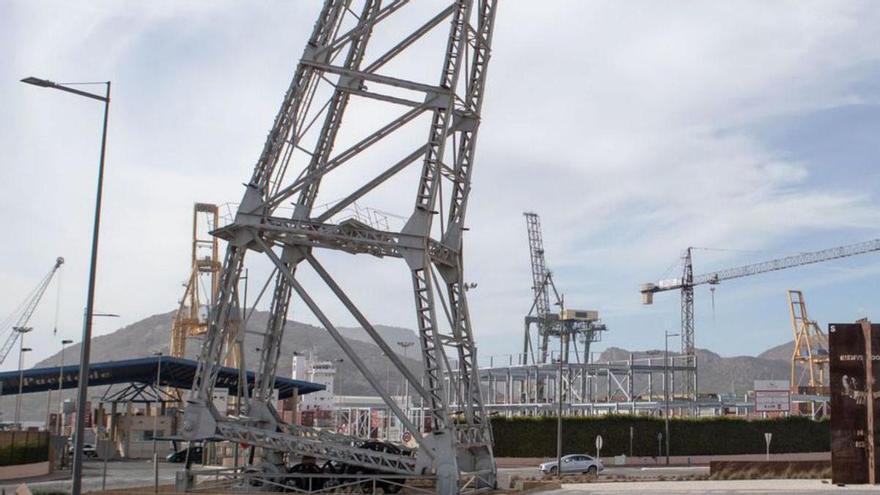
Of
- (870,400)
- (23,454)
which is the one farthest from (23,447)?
(870,400)

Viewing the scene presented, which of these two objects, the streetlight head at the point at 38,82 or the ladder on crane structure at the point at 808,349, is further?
the ladder on crane structure at the point at 808,349

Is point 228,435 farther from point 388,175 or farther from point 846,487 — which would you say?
point 846,487

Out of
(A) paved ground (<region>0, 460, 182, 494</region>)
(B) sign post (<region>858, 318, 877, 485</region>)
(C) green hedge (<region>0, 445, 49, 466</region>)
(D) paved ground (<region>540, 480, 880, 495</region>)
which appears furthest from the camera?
(C) green hedge (<region>0, 445, 49, 466</region>)

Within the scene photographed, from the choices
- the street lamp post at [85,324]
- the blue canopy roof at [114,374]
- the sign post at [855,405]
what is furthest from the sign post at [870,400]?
the blue canopy roof at [114,374]

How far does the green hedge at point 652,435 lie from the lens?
3027 inches

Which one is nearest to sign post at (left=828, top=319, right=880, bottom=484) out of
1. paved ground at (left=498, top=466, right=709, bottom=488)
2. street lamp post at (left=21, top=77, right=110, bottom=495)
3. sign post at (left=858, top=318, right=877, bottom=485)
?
sign post at (left=858, top=318, right=877, bottom=485)

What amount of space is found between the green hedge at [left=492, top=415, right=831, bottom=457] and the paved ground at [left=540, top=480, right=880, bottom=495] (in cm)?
2913

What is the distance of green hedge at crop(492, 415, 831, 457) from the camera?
76875mm

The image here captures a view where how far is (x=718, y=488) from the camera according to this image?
41.4 m

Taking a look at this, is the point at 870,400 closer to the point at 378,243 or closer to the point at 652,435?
the point at 378,243

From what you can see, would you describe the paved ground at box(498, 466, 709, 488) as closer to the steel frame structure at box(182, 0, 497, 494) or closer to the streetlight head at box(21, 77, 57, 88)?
the steel frame structure at box(182, 0, 497, 494)

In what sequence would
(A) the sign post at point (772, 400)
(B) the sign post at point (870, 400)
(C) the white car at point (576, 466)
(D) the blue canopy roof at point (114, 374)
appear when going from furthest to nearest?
(A) the sign post at point (772, 400)
(D) the blue canopy roof at point (114, 374)
(C) the white car at point (576, 466)
(B) the sign post at point (870, 400)

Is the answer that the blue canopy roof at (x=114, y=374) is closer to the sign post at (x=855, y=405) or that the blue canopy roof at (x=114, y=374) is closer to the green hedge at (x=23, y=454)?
the green hedge at (x=23, y=454)

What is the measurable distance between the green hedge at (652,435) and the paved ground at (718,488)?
29.1 metres
